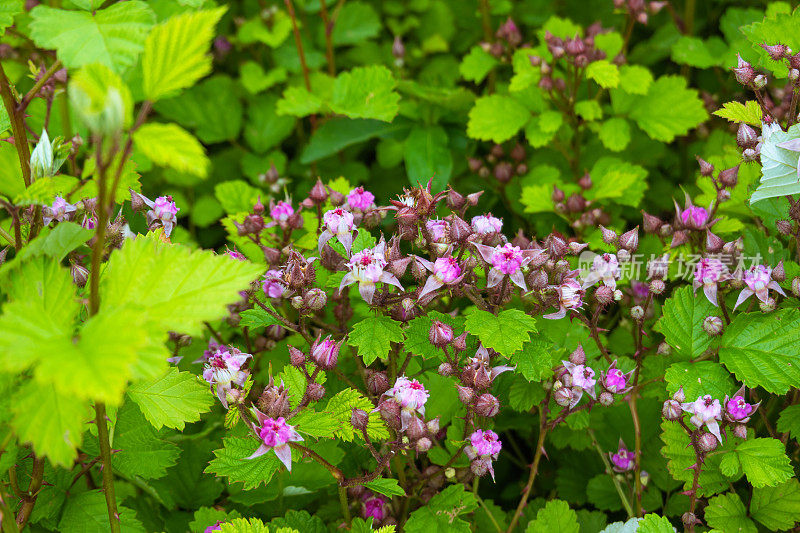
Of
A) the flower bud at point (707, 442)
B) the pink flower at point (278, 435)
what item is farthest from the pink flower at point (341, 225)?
the flower bud at point (707, 442)

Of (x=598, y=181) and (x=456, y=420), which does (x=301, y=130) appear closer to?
(x=598, y=181)

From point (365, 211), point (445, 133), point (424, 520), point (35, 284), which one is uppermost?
point (35, 284)

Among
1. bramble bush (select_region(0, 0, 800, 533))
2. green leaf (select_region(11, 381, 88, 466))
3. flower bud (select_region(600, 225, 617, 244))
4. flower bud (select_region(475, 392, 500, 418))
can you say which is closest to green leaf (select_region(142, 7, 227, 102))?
bramble bush (select_region(0, 0, 800, 533))

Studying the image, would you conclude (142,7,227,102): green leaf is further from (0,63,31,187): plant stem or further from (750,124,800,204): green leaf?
(750,124,800,204): green leaf

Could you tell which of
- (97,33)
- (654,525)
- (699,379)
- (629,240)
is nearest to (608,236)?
(629,240)

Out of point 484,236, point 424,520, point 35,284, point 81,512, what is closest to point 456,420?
point 424,520

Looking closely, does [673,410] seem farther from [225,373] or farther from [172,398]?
[172,398]
